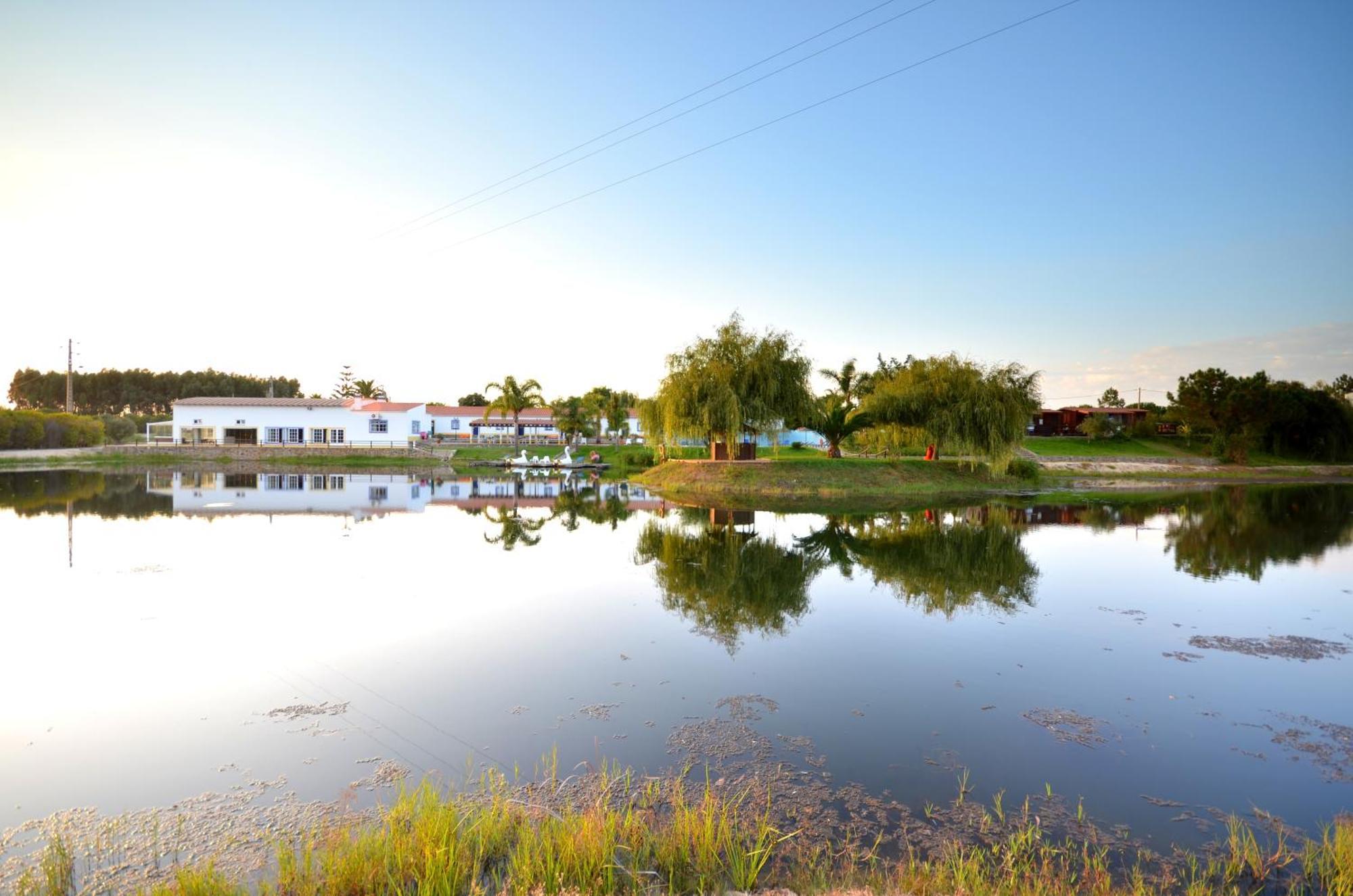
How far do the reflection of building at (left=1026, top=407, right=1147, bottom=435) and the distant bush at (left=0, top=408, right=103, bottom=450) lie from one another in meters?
89.9

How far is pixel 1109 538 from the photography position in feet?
67.6

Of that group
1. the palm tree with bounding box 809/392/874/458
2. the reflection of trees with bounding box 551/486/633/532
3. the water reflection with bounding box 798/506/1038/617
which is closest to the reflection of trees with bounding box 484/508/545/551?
the reflection of trees with bounding box 551/486/633/532

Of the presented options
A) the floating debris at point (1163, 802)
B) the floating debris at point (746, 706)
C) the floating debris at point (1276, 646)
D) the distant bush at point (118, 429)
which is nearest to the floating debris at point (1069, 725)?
the floating debris at point (1163, 802)

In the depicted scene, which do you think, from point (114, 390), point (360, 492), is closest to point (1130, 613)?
point (360, 492)

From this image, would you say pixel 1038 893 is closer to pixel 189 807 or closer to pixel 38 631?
pixel 189 807

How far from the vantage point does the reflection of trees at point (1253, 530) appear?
667 inches

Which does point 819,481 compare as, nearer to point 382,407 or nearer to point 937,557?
point 937,557

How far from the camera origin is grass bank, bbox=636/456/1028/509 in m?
34.9

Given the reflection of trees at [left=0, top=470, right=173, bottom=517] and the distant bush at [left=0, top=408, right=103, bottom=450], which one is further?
the distant bush at [left=0, top=408, right=103, bottom=450]

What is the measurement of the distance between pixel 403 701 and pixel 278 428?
6359cm

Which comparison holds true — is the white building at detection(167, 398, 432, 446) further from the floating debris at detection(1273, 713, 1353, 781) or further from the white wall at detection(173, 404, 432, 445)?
the floating debris at detection(1273, 713, 1353, 781)

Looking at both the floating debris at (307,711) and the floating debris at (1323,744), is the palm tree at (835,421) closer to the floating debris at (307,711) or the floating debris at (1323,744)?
the floating debris at (1323,744)

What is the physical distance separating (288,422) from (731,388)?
45546mm

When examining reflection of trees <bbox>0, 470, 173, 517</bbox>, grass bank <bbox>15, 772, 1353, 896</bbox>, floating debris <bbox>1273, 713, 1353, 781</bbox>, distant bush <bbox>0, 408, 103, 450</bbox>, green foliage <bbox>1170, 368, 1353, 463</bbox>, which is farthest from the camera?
green foliage <bbox>1170, 368, 1353, 463</bbox>
